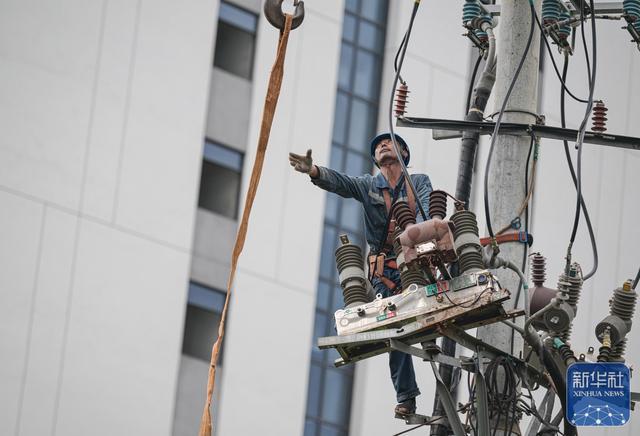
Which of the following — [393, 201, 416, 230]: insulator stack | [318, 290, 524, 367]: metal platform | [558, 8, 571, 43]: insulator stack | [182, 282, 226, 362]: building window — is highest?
[182, 282, 226, 362]: building window

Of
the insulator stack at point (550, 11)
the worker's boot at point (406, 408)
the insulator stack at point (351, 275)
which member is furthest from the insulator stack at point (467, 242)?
the insulator stack at point (550, 11)

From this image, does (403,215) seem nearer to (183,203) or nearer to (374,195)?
(374,195)

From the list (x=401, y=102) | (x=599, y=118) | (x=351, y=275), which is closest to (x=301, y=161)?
(x=351, y=275)

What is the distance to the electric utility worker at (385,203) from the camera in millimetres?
14430

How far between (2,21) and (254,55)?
5.85 metres

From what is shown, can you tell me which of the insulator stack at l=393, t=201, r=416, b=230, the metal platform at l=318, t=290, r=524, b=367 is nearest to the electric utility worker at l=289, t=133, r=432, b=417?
the insulator stack at l=393, t=201, r=416, b=230

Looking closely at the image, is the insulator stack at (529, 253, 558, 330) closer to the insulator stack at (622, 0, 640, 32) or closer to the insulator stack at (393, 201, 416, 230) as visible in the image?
the insulator stack at (393, 201, 416, 230)

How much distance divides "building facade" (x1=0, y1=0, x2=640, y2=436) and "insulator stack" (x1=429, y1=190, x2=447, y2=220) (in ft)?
58.8

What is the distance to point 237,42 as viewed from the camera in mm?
35188

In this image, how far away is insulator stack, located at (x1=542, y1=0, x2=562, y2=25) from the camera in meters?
16.4

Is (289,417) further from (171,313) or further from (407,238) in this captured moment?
(407,238)

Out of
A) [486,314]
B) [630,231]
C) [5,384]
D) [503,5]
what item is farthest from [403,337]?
[630,231]

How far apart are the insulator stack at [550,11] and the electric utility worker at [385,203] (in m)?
2.38

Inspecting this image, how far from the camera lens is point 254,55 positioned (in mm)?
34969
